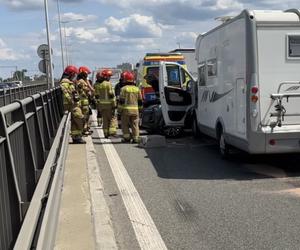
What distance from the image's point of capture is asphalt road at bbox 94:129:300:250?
5.82 m

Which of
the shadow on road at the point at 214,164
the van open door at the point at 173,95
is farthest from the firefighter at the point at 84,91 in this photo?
the shadow on road at the point at 214,164

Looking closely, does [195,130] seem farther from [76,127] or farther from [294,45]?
[294,45]

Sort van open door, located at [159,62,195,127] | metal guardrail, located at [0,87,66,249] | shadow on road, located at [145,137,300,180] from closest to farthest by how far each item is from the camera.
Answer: metal guardrail, located at [0,87,66,249] < shadow on road, located at [145,137,300,180] < van open door, located at [159,62,195,127]

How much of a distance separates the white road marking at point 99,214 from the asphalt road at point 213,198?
105mm

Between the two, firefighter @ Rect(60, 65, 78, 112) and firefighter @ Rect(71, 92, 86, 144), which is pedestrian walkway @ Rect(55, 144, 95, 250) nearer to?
firefighter @ Rect(71, 92, 86, 144)

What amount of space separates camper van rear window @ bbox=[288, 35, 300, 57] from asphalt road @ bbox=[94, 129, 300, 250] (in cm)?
207

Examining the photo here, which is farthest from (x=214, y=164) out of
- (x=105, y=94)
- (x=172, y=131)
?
(x=105, y=94)

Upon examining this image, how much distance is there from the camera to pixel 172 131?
1538 centimetres

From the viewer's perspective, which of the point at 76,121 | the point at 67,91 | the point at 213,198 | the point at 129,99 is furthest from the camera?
the point at 129,99

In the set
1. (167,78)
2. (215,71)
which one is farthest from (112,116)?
(215,71)

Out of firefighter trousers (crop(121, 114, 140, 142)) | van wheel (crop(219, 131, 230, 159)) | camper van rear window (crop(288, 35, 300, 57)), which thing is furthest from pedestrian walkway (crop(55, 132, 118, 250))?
firefighter trousers (crop(121, 114, 140, 142))

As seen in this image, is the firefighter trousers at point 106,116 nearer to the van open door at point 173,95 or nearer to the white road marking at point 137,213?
the van open door at point 173,95

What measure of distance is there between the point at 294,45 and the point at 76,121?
21.7ft

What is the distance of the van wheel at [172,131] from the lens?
15320mm
